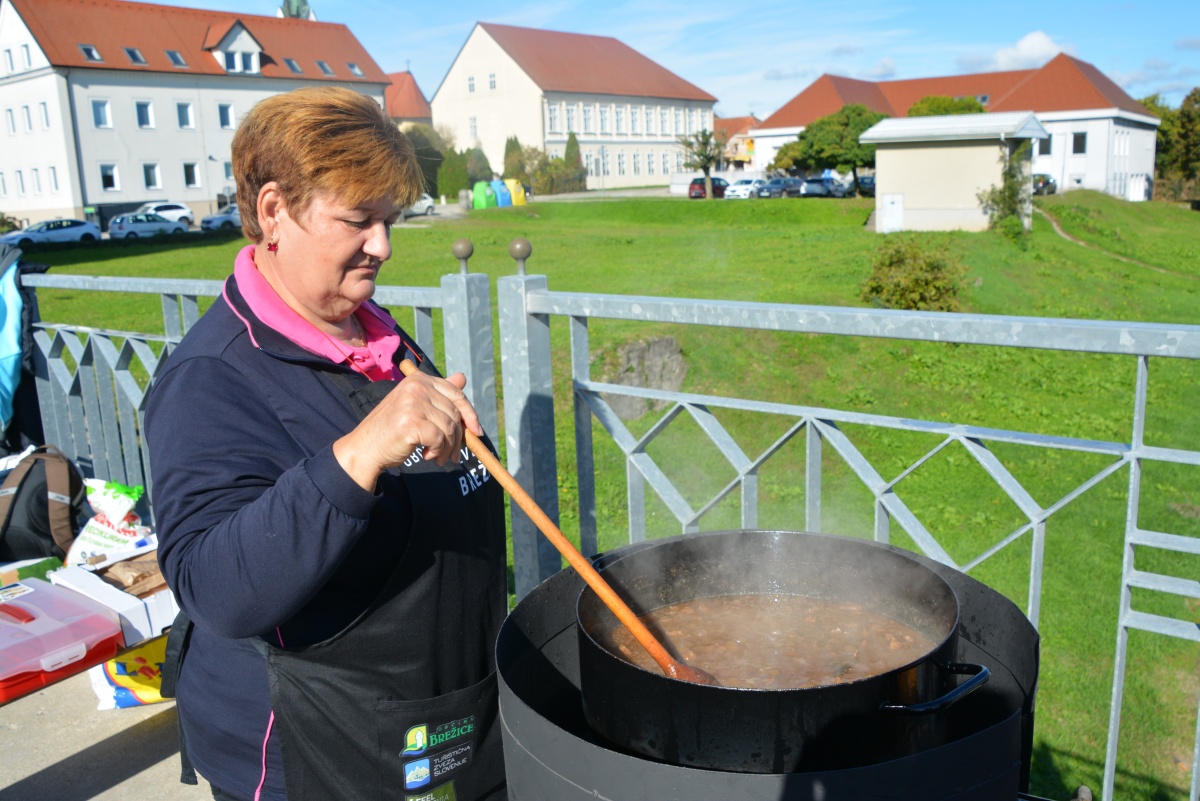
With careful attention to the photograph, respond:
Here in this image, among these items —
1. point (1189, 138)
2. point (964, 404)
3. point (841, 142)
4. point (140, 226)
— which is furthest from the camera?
point (1189, 138)

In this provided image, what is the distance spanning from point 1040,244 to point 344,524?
89.0 ft

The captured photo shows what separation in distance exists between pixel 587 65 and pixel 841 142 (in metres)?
25.5

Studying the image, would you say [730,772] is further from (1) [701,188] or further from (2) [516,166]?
(2) [516,166]

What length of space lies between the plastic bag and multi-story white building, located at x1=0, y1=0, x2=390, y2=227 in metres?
44.0

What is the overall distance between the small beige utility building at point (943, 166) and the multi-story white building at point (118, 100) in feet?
89.7

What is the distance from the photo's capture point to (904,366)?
41.6 ft

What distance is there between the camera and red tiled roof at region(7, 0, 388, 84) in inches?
1662

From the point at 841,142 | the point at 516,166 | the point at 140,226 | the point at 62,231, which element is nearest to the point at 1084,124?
the point at 841,142

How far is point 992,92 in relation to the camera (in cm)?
6359

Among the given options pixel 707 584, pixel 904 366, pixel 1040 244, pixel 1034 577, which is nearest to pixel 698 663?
pixel 707 584

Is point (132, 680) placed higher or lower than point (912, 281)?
lower

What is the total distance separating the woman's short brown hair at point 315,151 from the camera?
5.27 feet

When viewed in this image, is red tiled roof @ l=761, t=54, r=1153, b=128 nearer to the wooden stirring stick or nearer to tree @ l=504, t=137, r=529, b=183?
tree @ l=504, t=137, r=529, b=183

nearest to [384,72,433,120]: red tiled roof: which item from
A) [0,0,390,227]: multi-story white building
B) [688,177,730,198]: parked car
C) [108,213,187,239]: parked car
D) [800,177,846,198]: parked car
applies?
[0,0,390,227]: multi-story white building
